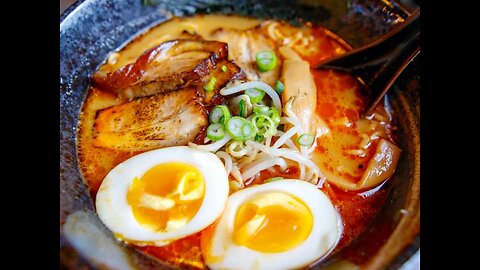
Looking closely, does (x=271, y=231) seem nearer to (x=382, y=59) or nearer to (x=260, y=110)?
(x=260, y=110)

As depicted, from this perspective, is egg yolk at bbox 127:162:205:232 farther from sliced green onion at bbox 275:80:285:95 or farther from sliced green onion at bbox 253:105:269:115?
sliced green onion at bbox 275:80:285:95

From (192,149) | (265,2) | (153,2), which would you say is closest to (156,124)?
(192,149)

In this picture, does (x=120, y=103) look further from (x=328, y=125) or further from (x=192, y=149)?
(x=328, y=125)

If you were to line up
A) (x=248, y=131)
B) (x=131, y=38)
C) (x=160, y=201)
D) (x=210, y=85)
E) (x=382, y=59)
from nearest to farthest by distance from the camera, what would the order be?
1. (x=160, y=201)
2. (x=248, y=131)
3. (x=210, y=85)
4. (x=382, y=59)
5. (x=131, y=38)

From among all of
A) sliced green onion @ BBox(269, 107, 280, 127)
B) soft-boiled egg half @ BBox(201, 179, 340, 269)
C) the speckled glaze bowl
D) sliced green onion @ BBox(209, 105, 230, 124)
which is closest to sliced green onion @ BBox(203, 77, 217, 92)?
sliced green onion @ BBox(209, 105, 230, 124)

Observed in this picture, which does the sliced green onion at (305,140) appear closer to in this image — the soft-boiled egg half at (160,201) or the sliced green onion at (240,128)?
the sliced green onion at (240,128)

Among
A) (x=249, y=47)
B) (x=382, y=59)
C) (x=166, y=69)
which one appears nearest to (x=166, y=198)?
(x=166, y=69)

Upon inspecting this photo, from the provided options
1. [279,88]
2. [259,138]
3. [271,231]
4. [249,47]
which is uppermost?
[249,47]
